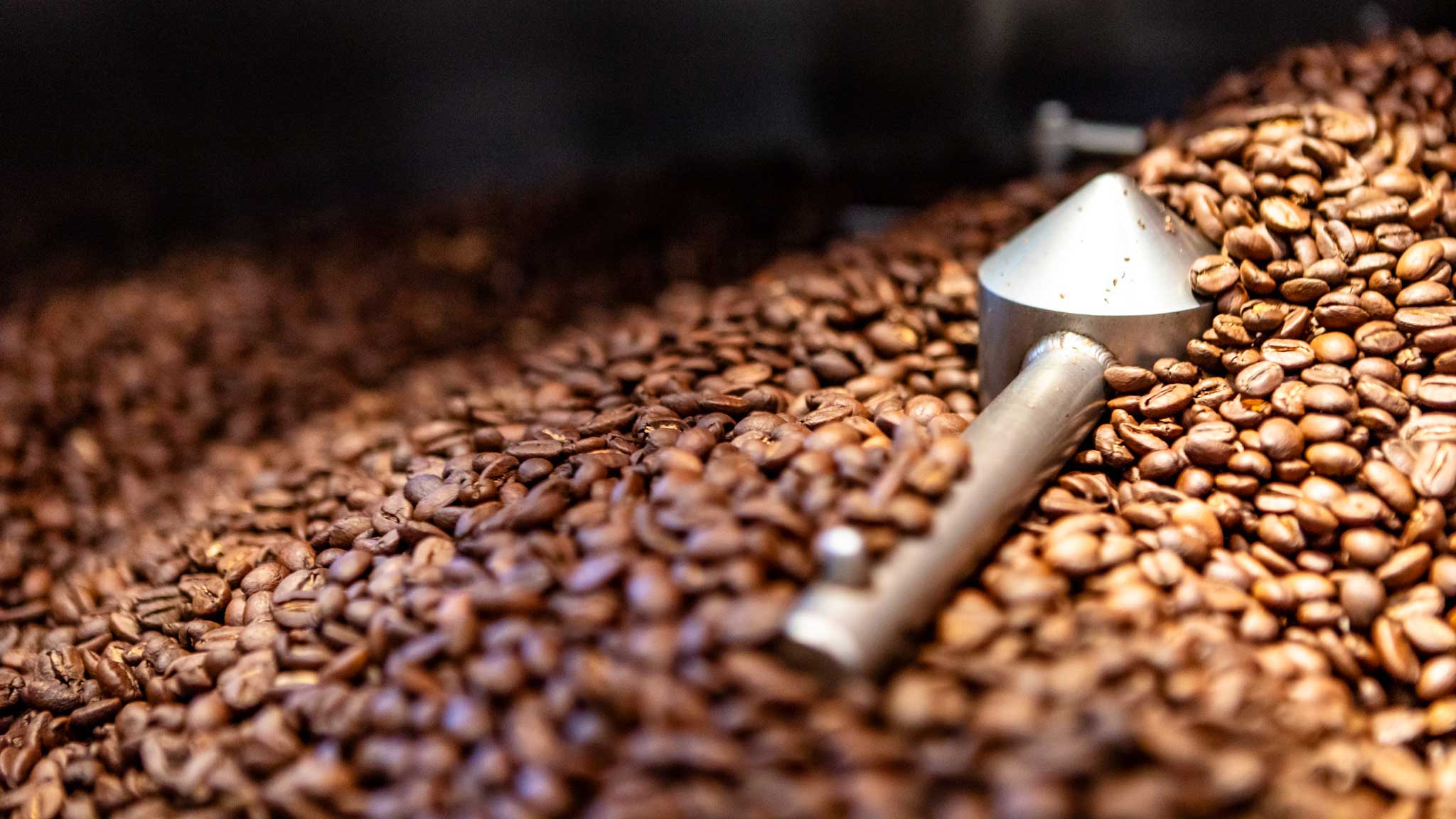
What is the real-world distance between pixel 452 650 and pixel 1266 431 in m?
1.06

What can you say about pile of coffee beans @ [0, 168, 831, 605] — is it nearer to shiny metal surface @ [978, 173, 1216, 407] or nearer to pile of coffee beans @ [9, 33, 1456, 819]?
pile of coffee beans @ [9, 33, 1456, 819]

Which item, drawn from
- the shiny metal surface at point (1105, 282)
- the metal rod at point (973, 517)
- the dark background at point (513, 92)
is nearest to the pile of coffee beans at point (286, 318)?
the dark background at point (513, 92)

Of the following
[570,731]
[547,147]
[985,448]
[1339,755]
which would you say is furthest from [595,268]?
[1339,755]

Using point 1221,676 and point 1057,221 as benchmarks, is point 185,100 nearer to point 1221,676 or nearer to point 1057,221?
point 1057,221

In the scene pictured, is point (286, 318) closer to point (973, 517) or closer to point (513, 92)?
point (513, 92)

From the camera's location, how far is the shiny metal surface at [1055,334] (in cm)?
115

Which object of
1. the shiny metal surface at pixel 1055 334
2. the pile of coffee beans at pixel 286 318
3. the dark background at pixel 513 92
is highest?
the dark background at pixel 513 92

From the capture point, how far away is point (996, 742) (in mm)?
930

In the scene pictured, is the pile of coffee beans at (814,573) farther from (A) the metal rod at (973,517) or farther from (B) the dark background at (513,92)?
(B) the dark background at (513,92)

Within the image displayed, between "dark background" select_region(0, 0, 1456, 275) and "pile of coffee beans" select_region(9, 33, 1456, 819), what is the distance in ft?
2.84

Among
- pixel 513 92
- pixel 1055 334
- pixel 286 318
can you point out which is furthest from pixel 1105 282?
pixel 513 92

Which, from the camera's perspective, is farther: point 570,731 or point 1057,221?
point 1057,221

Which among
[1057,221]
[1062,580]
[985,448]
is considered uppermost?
[1057,221]

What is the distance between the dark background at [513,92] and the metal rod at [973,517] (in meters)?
1.38
